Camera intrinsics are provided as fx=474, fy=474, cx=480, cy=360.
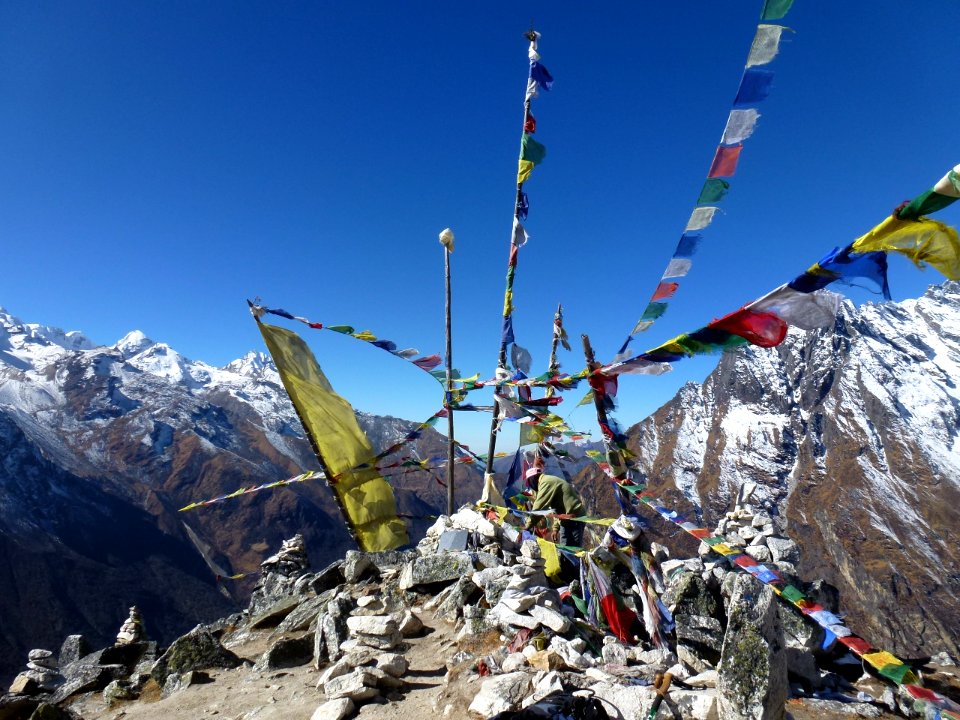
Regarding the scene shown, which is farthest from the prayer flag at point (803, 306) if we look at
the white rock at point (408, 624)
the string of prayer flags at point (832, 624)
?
the white rock at point (408, 624)

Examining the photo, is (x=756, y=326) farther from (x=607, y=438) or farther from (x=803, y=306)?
(x=607, y=438)

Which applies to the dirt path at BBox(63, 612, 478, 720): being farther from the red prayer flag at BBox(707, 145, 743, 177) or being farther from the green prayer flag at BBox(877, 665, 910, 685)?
the red prayer flag at BBox(707, 145, 743, 177)

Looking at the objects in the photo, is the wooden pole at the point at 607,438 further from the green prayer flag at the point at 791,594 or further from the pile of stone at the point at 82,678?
the pile of stone at the point at 82,678

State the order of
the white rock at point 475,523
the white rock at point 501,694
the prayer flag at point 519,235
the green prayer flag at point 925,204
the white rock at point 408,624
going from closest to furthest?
the green prayer flag at point 925,204, the white rock at point 501,694, the white rock at point 408,624, the prayer flag at point 519,235, the white rock at point 475,523

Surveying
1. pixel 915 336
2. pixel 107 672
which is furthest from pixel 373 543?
pixel 915 336

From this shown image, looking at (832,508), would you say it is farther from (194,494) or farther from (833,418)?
(194,494)

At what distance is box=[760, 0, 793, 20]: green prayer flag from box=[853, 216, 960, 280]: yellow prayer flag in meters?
2.79

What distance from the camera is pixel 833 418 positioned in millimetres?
136750

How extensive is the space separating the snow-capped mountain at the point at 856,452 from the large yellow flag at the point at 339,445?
337 feet

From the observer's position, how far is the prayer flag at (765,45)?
491cm

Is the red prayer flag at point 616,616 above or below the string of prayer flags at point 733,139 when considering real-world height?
below

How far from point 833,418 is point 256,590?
539ft

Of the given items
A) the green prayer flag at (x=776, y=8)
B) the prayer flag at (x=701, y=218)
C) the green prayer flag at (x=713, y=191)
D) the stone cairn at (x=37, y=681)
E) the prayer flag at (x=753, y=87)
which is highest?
the green prayer flag at (x=776, y=8)

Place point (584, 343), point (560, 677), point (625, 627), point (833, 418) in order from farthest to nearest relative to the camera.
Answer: point (833, 418)
point (584, 343)
point (625, 627)
point (560, 677)
